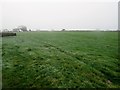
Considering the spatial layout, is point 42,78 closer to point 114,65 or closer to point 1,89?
point 1,89

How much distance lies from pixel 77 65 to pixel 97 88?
5311 mm

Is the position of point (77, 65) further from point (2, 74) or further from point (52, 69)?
point (2, 74)

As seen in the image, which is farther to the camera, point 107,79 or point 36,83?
point 107,79

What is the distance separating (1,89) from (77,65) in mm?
8322

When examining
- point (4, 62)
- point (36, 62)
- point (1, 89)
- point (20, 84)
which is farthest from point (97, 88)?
point (4, 62)

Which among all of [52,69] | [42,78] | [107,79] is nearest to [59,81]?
[42,78]

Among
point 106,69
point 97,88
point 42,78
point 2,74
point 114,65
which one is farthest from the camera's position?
point 114,65

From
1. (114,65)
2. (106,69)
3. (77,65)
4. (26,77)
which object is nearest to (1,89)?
(26,77)

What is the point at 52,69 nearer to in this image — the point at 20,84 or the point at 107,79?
the point at 20,84

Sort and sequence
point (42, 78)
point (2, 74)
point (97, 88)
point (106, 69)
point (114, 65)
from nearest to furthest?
point (97, 88)
point (42, 78)
point (2, 74)
point (106, 69)
point (114, 65)

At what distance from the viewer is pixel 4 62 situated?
20812 millimetres

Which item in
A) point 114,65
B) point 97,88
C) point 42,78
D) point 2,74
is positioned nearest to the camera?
point 97,88

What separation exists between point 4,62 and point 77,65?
29.2 ft

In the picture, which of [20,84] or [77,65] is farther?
[77,65]
